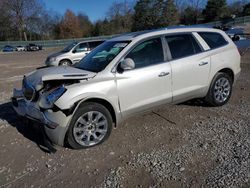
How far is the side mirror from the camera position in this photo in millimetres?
4109

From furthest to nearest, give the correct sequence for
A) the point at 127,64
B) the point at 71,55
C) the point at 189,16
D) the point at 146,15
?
the point at 189,16 < the point at 146,15 < the point at 71,55 < the point at 127,64

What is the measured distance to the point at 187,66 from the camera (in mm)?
4859

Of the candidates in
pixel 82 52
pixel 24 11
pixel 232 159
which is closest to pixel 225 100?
pixel 232 159

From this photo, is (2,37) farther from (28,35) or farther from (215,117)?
(215,117)

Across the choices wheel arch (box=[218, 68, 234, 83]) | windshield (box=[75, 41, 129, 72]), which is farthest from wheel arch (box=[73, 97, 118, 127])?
wheel arch (box=[218, 68, 234, 83])

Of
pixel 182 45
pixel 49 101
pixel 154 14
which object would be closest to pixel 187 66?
pixel 182 45

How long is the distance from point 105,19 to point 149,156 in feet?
249

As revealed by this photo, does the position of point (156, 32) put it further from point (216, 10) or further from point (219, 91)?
point (216, 10)

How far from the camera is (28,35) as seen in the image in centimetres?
7256

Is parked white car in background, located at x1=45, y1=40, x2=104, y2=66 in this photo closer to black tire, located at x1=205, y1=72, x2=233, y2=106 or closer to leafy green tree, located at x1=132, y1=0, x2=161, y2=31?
black tire, located at x1=205, y1=72, x2=233, y2=106

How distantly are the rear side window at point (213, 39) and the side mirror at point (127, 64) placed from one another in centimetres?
193

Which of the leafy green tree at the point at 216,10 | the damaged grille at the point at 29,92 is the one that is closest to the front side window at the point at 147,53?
the damaged grille at the point at 29,92

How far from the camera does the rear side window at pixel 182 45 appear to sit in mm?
4809

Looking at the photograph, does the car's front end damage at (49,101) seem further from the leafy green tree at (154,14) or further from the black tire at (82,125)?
the leafy green tree at (154,14)
